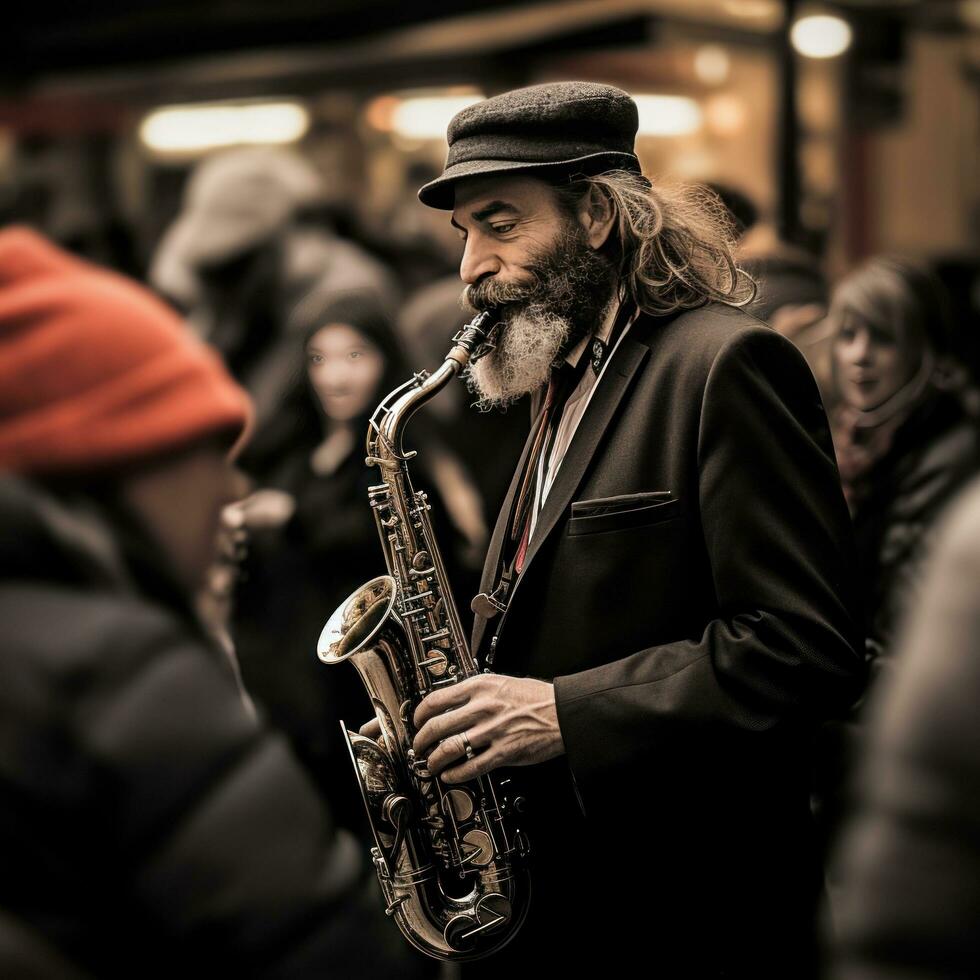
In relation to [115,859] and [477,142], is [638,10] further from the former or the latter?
[115,859]

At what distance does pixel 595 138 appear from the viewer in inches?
107

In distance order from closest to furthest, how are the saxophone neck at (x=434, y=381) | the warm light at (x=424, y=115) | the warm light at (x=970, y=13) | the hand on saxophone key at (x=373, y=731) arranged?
the saxophone neck at (x=434, y=381), the hand on saxophone key at (x=373, y=731), the warm light at (x=970, y=13), the warm light at (x=424, y=115)

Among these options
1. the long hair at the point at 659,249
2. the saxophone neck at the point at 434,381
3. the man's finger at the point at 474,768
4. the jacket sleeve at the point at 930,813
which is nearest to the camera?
the jacket sleeve at the point at 930,813

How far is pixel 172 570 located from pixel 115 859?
1.17 feet

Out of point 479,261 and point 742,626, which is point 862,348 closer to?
point 479,261

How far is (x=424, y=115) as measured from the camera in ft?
41.7

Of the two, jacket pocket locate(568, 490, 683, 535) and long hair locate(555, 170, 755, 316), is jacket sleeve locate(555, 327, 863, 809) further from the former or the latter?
long hair locate(555, 170, 755, 316)

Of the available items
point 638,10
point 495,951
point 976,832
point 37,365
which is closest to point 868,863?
point 976,832

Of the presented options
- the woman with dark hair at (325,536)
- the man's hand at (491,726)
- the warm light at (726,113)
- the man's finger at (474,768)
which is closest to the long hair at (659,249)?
the man's hand at (491,726)

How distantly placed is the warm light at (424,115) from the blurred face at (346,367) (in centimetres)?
795

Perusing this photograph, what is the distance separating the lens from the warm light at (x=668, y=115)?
11.1 metres

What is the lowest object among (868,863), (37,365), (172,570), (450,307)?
(450,307)

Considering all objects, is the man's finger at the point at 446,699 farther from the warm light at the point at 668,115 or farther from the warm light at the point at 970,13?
the warm light at the point at 970,13

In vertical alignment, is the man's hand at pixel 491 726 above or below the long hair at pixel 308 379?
above
